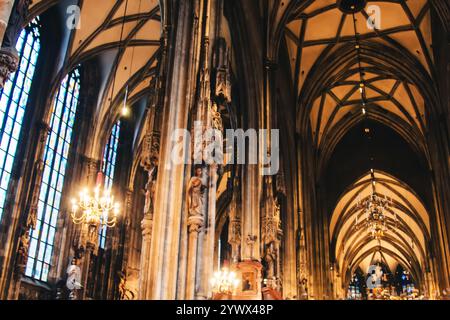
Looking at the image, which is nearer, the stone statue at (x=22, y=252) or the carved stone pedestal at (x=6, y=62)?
the carved stone pedestal at (x=6, y=62)

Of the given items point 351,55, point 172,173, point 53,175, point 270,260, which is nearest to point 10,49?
point 172,173

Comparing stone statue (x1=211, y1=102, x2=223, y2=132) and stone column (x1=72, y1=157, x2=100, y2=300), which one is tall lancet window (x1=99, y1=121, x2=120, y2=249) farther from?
stone statue (x1=211, y1=102, x2=223, y2=132)

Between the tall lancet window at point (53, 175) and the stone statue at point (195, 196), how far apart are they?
29.8ft

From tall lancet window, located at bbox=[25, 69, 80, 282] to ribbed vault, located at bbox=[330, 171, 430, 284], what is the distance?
710 inches

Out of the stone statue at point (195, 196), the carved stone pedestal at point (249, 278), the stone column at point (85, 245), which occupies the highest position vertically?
the stone column at point (85, 245)

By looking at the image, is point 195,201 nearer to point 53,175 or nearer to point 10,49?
point 10,49

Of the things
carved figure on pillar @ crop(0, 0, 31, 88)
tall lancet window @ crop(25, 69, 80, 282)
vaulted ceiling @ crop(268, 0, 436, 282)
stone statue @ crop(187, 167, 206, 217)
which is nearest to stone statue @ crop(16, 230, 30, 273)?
tall lancet window @ crop(25, 69, 80, 282)

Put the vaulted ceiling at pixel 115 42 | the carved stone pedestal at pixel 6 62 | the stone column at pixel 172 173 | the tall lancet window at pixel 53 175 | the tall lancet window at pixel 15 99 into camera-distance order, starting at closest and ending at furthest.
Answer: the carved stone pedestal at pixel 6 62 → the stone column at pixel 172 173 → the tall lancet window at pixel 15 99 → the tall lancet window at pixel 53 175 → the vaulted ceiling at pixel 115 42

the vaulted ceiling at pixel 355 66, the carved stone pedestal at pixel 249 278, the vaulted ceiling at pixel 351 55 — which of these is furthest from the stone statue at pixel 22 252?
the vaulted ceiling at pixel 351 55

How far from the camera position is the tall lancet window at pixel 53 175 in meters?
17.0

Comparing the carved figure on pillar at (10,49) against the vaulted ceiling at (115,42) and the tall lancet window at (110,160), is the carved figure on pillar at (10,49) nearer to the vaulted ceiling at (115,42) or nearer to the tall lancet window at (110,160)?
the vaulted ceiling at (115,42)

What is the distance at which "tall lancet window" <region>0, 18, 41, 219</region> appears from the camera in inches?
609

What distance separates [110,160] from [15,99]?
6.67m

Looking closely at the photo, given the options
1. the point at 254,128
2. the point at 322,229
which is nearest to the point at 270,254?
the point at 254,128
